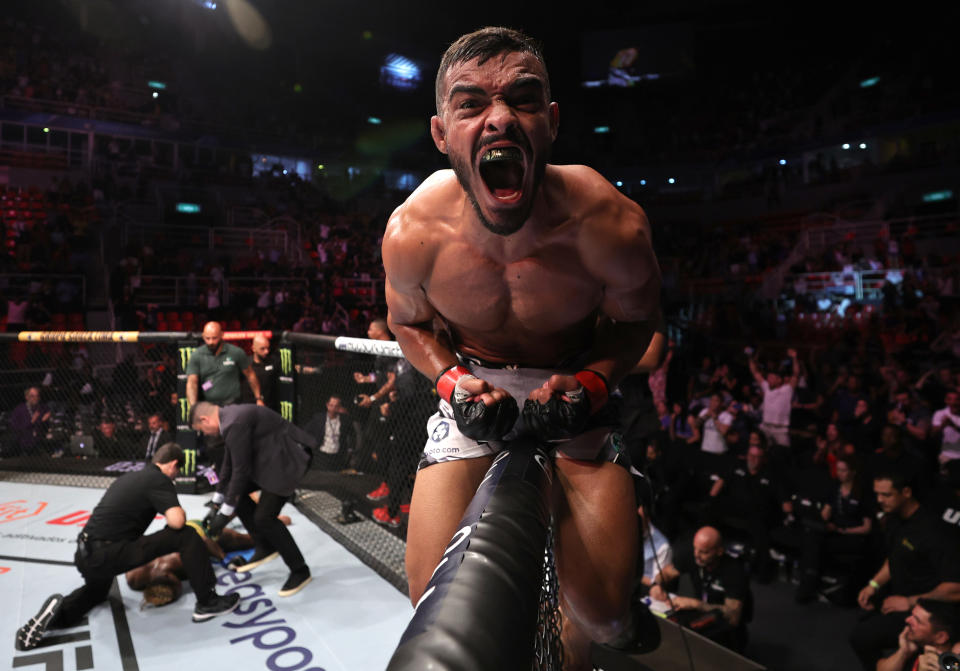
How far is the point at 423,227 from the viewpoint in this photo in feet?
5.46

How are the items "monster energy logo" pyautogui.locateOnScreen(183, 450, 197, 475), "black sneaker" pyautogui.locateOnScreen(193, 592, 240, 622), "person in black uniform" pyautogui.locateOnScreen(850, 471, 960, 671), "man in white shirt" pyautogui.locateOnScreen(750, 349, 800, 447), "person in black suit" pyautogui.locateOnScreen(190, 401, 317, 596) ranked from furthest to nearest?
"man in white shirt" pyautogui.locateOnScreen(750, 349, 800, 447) → "monster energy logo" pyautogui.locateOnScreen(183, 450, 197, 475) → "person in black suit" pyautogui.locateOnScreen(190, 401, 317, 596) → "person in black uniform" pyautogui.locateOnScreen(850, 471, 960, 671) → "black sneaker" pyautogui.locateOnScreen(193, 592, 240, 622)

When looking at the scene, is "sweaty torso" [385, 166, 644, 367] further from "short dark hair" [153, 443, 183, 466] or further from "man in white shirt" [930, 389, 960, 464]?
"man in white shirt" [930, 389, 960, 464]

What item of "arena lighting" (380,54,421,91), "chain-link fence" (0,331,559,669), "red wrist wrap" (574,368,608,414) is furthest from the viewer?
"arena lighting" (380,54,421,91)

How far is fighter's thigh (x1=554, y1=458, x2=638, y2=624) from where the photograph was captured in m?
1.57

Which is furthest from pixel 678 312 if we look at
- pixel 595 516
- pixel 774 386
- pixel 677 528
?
pixel 595 516

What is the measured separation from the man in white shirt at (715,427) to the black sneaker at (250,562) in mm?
4439

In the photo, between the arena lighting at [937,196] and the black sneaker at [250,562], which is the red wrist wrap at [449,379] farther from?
the arena lighting at [937,196]

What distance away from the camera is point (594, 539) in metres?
1.58

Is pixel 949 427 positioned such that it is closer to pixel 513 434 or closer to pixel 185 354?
pixel 513 434

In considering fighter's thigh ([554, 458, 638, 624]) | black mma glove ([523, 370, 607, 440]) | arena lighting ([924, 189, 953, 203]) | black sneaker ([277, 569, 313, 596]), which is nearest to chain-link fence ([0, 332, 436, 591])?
black sneaker ([277, 569, 313, 596])

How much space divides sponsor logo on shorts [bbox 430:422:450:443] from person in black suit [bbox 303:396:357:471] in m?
5.05

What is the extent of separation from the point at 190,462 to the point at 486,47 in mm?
5438

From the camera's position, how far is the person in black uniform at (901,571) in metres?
3.77

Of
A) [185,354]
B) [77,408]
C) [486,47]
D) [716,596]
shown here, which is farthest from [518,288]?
[77,408]
